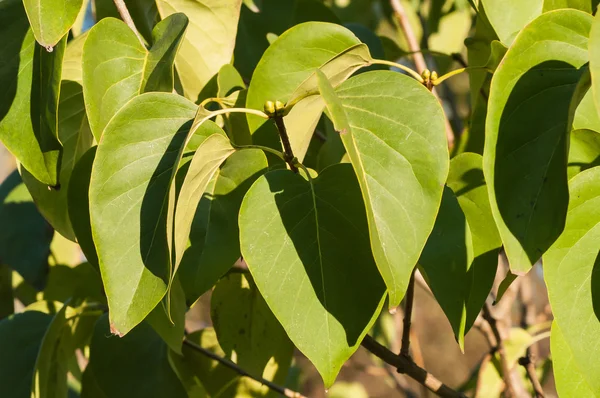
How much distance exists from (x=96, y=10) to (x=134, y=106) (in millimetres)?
302

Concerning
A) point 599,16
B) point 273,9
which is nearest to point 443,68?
point 273,9

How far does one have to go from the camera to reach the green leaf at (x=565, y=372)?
0.57 m

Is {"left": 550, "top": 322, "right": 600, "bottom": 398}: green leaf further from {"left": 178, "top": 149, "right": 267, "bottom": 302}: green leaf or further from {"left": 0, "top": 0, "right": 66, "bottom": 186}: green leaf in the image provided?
{"left": 0, "top": 0, "right": 66, "bottom": 186}: green leaf

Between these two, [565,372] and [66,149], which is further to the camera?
[66,149]

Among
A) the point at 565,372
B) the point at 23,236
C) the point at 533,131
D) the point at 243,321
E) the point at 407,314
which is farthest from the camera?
the point at 23,236

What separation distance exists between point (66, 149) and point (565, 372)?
1.57 feet

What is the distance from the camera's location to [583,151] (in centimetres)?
53

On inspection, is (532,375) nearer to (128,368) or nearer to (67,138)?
(128,368)

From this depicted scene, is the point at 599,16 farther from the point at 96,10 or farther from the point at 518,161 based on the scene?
the point at 96,10

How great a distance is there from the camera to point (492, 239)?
1.85 feet

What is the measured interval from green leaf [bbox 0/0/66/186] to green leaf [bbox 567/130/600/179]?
38 centimetres

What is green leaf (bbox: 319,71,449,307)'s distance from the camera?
435 millimetres

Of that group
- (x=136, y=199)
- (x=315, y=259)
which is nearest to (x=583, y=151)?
(x=315, y=259)

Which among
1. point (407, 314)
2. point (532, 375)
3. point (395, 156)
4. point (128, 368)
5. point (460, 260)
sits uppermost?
point (395, 156)
